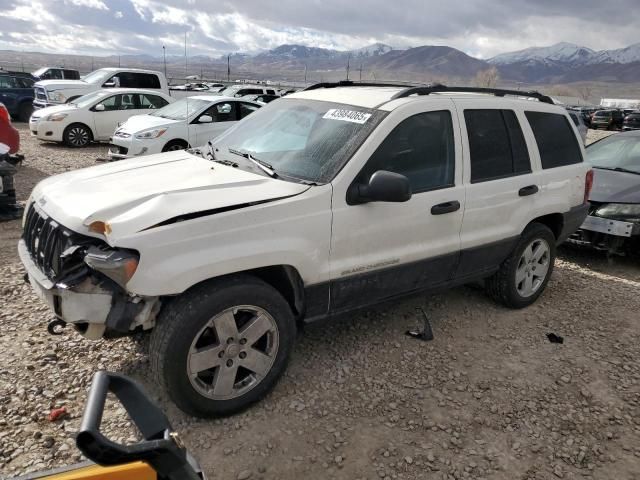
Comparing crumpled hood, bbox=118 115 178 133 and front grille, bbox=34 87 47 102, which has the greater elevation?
front grille, bbox=34 87 47 102

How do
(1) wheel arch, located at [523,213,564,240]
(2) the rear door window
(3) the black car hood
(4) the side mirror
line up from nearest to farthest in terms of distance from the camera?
(4) the side mirror → (1) wheel arch, located at [523,213,564,240] → (3) the black car hood → (2) the rear door window

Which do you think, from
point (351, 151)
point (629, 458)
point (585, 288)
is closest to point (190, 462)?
point (351, 151)

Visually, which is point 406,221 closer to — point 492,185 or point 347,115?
point 347,115

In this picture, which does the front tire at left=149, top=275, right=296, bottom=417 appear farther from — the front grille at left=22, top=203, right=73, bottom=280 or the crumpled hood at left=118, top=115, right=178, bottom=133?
the crumpled hood at left=118, top=115, right=178, bottom=133

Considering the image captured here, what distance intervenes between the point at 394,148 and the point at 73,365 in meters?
2.64

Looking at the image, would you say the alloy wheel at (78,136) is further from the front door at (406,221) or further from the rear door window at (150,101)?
the front door at (406,221)

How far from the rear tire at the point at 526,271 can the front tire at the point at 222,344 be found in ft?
7.55

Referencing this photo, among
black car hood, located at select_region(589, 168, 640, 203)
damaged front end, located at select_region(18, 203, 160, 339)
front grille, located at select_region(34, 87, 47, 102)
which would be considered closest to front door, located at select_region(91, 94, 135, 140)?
front grille, located at select_region(34, 87, 47, 102)

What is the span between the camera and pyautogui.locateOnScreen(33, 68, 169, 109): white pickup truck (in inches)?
606

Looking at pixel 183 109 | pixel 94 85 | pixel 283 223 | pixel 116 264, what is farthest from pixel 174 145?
pixel 116 264

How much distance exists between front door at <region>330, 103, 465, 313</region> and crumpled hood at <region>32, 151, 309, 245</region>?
492 millimetres

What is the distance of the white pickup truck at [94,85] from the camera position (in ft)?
50.5

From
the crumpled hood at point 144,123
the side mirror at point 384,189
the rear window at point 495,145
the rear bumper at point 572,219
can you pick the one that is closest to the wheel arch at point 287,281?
the side mirror at point 384,189

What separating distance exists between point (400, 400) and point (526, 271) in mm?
2074
